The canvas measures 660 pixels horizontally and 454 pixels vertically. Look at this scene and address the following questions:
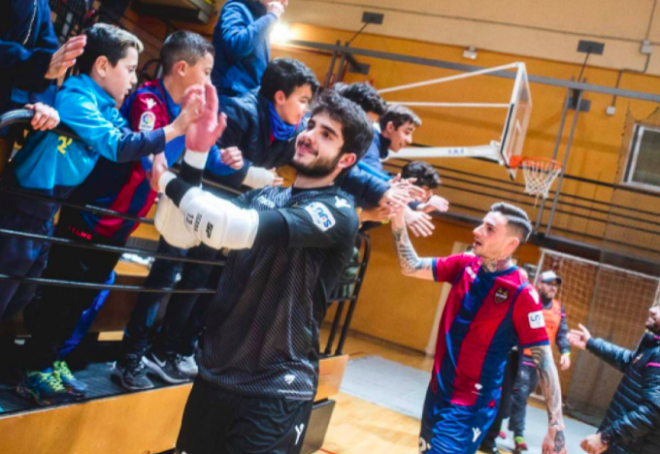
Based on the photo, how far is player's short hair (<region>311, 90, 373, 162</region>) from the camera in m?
2.23

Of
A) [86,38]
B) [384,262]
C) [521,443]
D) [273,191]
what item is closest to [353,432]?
[521,443]

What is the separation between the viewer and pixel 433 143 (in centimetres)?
1247

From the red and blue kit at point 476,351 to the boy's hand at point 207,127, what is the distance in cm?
228

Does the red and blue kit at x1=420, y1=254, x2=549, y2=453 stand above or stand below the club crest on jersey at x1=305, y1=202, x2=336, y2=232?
below

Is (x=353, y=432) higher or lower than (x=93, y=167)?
lower

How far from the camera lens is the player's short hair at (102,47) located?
2.64 metres

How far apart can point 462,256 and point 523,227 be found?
45cm

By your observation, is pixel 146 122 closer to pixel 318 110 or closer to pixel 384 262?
pixel 318 110

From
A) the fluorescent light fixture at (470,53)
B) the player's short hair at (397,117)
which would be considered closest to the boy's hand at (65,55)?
the player's short hair at (397,117)

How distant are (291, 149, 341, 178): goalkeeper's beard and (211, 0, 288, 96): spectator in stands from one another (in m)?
1.59

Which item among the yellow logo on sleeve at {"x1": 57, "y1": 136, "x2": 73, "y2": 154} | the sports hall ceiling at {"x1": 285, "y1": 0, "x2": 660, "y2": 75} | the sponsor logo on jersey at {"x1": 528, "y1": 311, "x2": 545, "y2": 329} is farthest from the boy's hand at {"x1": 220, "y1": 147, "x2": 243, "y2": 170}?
the sports hall ceiling at {"x1": 285, "y1": 0, "x2": 660, "y2": 75}

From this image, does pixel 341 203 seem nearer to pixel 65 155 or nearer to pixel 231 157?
pixel 231 157

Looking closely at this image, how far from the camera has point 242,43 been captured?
11.5 feet

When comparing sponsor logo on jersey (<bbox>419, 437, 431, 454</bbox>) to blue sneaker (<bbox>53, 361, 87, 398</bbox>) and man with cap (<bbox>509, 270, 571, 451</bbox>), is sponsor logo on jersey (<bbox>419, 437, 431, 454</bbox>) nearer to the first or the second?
blue sneaker (<bbox>53, 361, 87, 398</bbox>)
